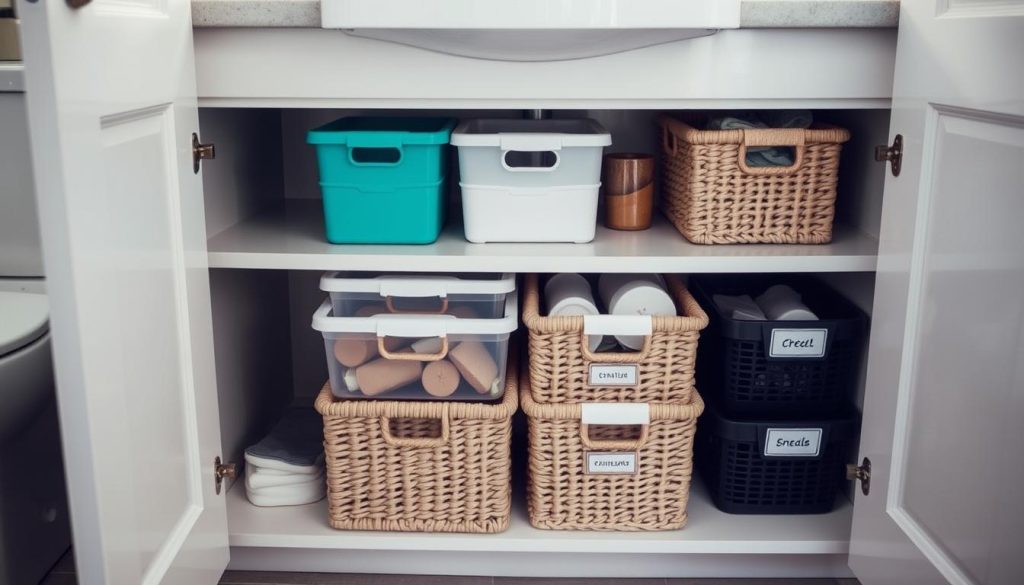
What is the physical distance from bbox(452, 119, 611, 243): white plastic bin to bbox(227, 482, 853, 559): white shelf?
1.53 ft

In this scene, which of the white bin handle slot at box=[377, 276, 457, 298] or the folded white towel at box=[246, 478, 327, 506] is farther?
the folded white towel at box=[246, 478, 327, 506]

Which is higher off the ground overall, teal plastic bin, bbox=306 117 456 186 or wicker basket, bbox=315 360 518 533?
teal plastic bin, bbox=306 117 456 186

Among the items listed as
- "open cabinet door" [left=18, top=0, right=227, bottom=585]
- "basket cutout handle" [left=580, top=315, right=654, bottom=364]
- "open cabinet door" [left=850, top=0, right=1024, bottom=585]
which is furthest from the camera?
"basket cutout handle" [left=580, top=315, right=654, bottom=364]

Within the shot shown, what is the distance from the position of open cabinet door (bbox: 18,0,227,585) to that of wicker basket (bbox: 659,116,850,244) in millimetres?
739

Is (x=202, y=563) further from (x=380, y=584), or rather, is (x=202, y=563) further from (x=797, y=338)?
(x=797, y=338)

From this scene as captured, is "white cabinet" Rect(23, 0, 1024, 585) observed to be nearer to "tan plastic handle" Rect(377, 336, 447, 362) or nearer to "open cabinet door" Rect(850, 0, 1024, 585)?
"open cabinet door" Rect(850, 0, 1024, 585)

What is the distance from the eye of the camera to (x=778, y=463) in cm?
144

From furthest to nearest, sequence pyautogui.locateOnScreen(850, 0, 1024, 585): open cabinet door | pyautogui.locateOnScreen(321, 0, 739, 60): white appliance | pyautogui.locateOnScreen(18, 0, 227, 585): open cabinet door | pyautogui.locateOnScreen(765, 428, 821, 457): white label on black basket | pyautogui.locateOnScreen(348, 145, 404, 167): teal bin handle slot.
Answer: pyautogui.locateOnScreen(348, 145, 404, 167): teal bin handle slot < pyautogui.locateOnScreen(765, 428, 821, 457): white label on black basket < pyautogui.locateOnScreen(321, 0, 739, 60): white appliance < pyautogui.locateOnScreen(850, 0, 1024, 585): open cabinet door < pyautogui.locateOnScreen(18, 0, 227, 585): open cabinet door

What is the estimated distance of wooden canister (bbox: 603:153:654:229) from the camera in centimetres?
149

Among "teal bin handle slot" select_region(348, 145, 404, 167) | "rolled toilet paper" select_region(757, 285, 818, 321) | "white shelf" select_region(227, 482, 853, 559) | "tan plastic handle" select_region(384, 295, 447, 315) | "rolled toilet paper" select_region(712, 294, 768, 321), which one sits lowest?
"white shelf" select_region(227, 482, 853, 559)

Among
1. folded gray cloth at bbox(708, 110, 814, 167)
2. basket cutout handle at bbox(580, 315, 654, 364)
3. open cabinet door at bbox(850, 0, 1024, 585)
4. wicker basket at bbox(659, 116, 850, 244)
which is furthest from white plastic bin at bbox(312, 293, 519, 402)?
open cabinet door at bbox(850, 0, 1024, 585)

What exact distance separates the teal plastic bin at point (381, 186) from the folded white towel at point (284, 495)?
422mm

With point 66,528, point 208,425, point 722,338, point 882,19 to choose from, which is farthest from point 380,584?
point 882,19

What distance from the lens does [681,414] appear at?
1.35 meters
